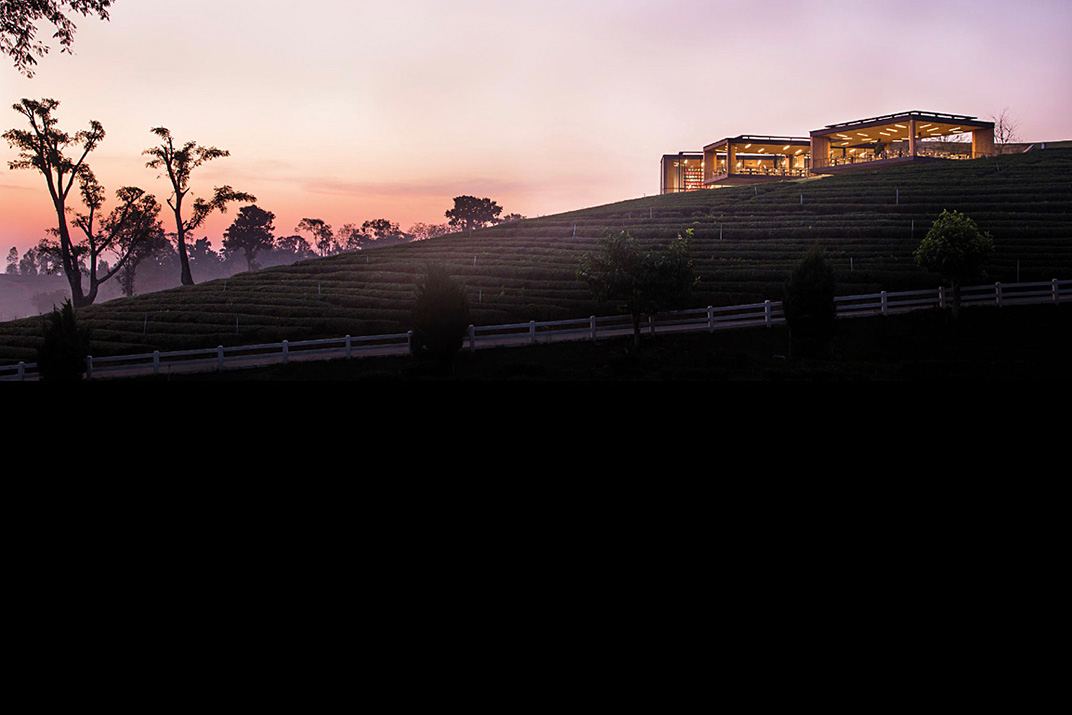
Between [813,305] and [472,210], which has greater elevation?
[472,210]

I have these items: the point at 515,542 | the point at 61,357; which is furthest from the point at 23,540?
the point at 61,357

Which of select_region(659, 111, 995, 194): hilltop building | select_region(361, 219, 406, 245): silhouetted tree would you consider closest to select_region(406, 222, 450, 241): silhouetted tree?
select_region(361, 219, 406, 245): silhouetted tree

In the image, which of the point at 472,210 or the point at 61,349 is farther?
the point at 472,210

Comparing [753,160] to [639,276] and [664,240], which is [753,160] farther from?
[639,276]

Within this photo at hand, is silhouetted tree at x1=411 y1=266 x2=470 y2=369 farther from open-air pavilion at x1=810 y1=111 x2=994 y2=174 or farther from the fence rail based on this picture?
open-air pavilion at x1=810 y1=111 x2=994 y2=174

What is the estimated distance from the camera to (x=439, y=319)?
19234 millimetres

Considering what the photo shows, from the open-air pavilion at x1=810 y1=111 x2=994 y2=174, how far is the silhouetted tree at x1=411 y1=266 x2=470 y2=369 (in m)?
56.0

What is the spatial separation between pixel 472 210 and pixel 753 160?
46516 mm

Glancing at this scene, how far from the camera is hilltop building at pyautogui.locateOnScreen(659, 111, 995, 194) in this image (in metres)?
58.1

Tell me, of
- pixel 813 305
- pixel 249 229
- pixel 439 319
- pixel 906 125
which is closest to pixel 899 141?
pixel 906 125

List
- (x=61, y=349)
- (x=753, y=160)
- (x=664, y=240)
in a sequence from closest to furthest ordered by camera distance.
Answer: (x=61, y=349) → (x=664, y=240) → (x=753, y=160)

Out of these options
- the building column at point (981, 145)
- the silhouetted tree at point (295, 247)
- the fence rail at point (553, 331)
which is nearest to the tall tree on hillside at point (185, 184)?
the fence rail at point (553, 331)

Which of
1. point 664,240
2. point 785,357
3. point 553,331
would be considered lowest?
point 785,357

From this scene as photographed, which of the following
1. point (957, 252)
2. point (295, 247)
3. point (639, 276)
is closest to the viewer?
point (639, 276)
